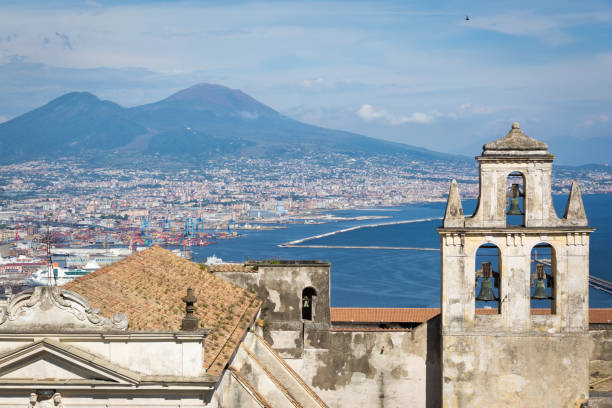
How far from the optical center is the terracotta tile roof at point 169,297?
1266 cm

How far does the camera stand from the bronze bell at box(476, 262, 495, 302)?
15.4m

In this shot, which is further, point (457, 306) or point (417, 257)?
point (417, 257)

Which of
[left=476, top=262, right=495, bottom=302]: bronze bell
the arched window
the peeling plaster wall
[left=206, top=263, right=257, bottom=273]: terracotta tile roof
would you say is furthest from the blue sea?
[left=476, top=262, right=495, bottom=302]: bronze bell

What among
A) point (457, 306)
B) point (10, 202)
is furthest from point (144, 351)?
point (10, 202)

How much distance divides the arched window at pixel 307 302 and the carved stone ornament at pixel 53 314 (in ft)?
23.3

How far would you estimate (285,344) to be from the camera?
1756 cm

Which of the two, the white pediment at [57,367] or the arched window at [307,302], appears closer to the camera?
the white pediment at [57,367]

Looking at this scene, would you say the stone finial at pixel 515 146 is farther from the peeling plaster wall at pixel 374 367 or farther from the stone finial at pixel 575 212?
the peeling plaster wall at pixel 374 367

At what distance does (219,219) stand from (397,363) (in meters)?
169

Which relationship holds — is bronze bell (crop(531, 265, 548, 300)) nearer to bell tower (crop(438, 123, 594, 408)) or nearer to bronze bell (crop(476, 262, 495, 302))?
bell tower (crop(438, 123, 594, 408))

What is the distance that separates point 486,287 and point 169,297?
5.92 m

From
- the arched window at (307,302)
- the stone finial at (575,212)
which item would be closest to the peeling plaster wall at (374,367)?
the arched window at (307,302)

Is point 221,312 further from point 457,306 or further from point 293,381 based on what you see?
point 457,306

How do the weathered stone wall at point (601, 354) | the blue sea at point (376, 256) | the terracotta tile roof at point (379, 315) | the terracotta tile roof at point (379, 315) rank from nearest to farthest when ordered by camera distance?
the weathered stone wall at point (601, 354)
the terracotta tile roof at point (379, 315)
the terracotta tile roof at point (379, 315)
the blue sea at point (376, 256)
